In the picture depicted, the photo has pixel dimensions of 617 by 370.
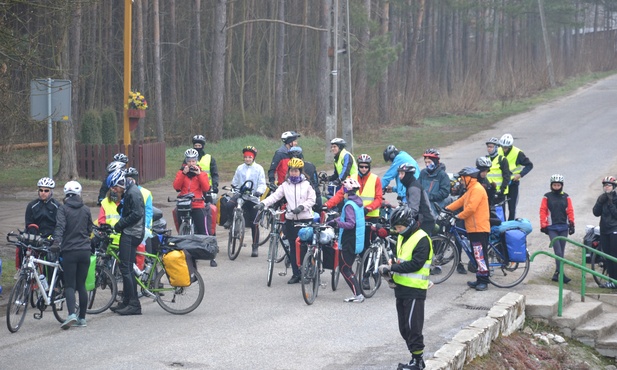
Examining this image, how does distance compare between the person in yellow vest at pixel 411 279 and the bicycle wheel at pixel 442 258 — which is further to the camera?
the bicycle wheel at pixel 442 258

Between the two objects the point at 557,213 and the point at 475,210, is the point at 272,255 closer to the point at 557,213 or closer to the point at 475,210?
the point at 475,210

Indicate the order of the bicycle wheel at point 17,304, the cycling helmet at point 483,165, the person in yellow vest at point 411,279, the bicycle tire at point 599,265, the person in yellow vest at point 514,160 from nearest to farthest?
the person in yellow vest at point 411,279, the bicycle wheel at point 17,304, the cycling helmet at point 483,165, the bicycle tire at point 599,265, the person in yellow vest at point 514,160

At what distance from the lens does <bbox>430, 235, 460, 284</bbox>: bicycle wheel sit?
46.6 ft

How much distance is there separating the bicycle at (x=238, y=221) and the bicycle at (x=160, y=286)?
3.76 m

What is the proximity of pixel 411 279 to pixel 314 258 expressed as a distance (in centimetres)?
334

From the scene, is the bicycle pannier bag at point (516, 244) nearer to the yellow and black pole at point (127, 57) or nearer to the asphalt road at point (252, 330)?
the asphalt road at point (252, 330)

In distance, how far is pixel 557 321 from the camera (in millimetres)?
12914

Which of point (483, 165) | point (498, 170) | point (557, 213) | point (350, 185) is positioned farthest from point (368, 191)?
point (498, 170)

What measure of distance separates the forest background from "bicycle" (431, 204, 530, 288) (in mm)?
14135

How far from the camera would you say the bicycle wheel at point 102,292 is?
11.6m

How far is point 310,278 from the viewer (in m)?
12.4

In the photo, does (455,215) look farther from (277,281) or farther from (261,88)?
(261,88)

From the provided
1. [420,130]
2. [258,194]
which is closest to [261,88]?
[420,130]

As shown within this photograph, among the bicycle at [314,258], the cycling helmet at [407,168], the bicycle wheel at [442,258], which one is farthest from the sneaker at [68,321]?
the bicycle wheel at [442,258]
